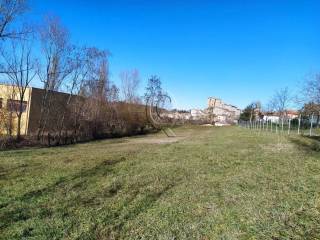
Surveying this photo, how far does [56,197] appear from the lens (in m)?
5.35

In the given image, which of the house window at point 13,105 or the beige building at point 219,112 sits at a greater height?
the beige building at point 219,112

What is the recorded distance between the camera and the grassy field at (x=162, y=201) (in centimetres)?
379

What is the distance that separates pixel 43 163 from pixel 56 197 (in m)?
3.99

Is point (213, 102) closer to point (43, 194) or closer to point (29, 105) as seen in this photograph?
point (29, 105)

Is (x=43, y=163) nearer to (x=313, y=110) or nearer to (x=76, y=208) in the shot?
(x=76, y=208)

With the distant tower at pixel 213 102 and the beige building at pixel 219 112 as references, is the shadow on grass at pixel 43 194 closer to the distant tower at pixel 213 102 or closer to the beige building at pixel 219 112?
the beige building at pixel 219 112

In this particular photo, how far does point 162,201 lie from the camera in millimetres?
5094

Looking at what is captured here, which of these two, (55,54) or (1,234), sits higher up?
(55,54)

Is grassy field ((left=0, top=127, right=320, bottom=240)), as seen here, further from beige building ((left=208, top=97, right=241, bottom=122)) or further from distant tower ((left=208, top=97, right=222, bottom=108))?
distant tower ((left=208, top=97, right=222, bottom=108))

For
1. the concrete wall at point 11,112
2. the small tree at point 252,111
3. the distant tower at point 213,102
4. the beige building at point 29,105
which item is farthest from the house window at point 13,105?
the distant tower at point 213,102

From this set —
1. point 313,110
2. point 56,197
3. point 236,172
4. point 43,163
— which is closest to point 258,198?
point 236,172

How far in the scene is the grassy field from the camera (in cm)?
379

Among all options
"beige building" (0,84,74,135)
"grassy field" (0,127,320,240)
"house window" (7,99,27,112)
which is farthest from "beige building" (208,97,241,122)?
"grassy field" (0,127,320,240)

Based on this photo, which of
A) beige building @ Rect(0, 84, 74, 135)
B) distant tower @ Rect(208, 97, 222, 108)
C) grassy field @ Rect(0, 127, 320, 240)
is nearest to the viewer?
grassy field @ Rect(0, 127, 320, 240)
